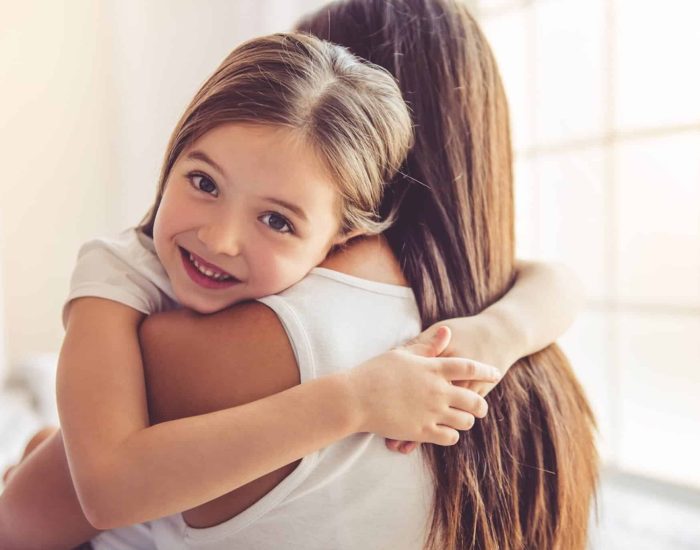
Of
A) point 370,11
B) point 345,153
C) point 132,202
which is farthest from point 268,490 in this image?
point 132,202

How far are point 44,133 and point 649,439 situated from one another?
221 centimetres

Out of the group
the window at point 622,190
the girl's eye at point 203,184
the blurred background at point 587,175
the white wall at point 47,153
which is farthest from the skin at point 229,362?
the white wall at point 47,153

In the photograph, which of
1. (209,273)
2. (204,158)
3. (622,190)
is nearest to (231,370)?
(209,273)

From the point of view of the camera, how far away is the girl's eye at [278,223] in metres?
0.77

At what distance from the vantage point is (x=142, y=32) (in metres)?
2.29

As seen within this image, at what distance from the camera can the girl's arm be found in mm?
644

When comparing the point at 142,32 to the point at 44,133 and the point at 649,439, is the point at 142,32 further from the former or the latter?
the point at 649,439

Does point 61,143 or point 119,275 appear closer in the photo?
point 119,275

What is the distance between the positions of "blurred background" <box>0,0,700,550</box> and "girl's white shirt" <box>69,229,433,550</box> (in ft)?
3.05

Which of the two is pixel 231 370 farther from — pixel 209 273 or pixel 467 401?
pixel 467 401

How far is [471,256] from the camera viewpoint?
2.73 ft

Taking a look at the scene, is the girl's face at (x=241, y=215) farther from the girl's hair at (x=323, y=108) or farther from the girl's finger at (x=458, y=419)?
the girl's finger at (x=458, y=419)

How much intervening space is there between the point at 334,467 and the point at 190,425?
0.51 ft

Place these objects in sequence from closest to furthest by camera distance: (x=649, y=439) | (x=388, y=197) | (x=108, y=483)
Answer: (x=108, y=483) → (x=388, y=197) → (x=649, y=439)
